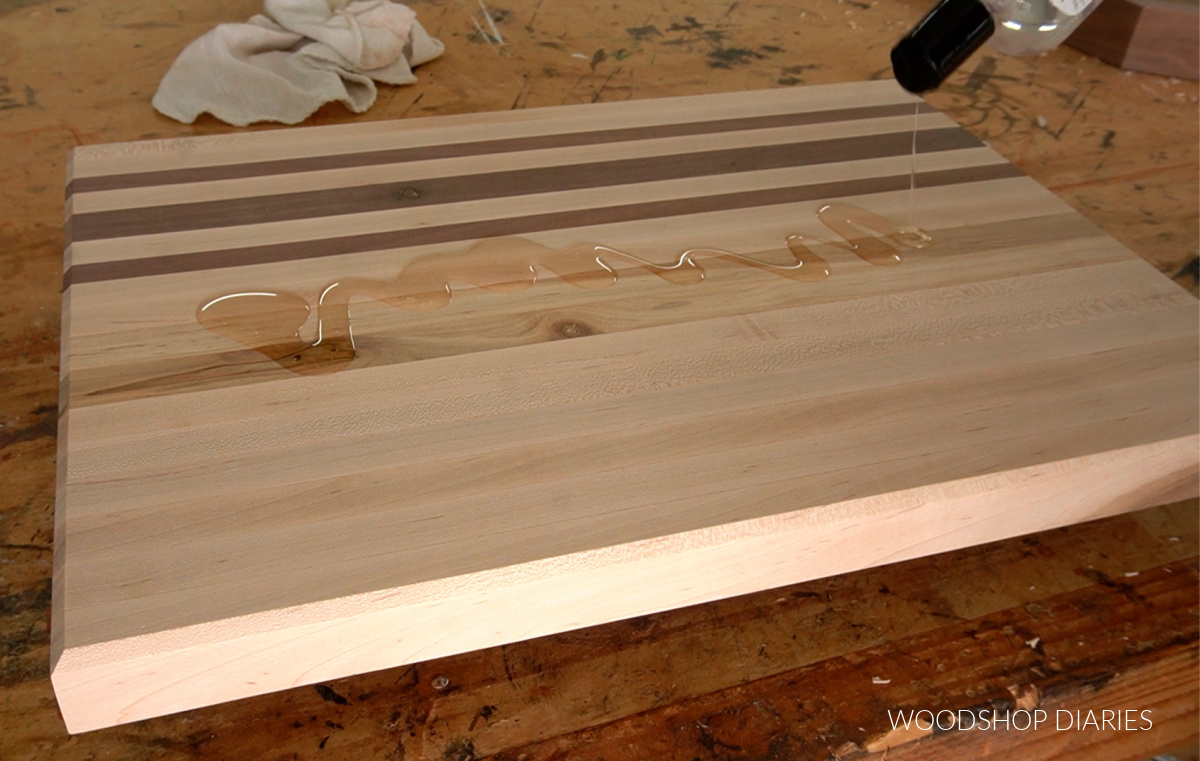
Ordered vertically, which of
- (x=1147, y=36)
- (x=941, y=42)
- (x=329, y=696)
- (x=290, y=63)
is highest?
(x=941, y=42)

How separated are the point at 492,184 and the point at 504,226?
0.09 m

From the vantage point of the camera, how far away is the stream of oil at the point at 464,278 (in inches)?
37.1

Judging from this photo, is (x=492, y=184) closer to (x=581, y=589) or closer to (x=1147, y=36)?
(x=581, y=589)

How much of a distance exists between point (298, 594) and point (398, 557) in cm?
7

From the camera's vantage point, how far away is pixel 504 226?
1.11 m

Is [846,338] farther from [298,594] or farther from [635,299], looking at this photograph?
[298,594]

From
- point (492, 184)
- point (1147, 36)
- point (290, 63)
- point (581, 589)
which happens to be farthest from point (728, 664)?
point (1147, 36)

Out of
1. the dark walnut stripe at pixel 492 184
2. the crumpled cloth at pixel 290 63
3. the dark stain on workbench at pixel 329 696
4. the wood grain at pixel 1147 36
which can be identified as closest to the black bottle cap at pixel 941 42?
the dark walnut stripe at pixel 492 184

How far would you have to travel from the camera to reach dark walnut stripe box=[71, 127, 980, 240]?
108 cm

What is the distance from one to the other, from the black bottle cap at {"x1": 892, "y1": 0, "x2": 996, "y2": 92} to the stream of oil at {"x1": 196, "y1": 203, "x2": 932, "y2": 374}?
0.27m

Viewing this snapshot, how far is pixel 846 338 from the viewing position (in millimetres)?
987

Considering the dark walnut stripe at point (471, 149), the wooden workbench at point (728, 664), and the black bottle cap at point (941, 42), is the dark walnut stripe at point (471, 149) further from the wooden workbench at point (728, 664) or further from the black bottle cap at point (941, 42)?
the black bottle cap at point (941, 42)

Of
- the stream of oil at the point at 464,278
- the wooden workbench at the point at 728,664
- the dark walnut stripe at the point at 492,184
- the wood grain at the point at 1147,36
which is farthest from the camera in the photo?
the wood grain at the point at 1147,36

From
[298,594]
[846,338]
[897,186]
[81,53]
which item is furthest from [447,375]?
[81,53]
